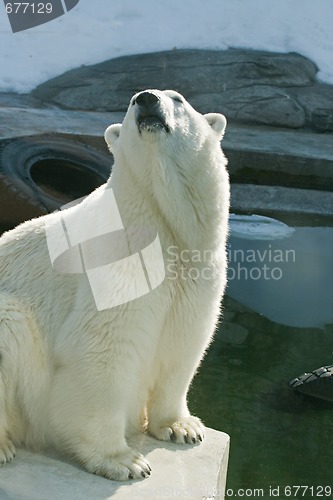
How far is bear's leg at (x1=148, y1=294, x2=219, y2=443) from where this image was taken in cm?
331

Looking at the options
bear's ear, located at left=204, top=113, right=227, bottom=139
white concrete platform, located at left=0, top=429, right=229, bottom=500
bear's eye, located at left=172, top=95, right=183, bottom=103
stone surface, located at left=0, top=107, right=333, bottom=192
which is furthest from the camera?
stone surface, located at left=0, top=107, right=333, bottom=192

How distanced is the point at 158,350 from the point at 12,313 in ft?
1.90

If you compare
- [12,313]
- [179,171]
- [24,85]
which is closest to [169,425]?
→ [12,313]

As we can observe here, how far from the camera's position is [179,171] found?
330cm

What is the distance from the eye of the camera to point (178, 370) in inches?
136

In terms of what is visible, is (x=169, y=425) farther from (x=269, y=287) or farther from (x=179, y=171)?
(x=269, y=287)

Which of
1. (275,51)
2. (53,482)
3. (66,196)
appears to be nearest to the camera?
(53,482)

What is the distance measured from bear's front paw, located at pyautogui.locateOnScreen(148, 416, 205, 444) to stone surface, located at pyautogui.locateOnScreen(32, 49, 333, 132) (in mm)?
6478
